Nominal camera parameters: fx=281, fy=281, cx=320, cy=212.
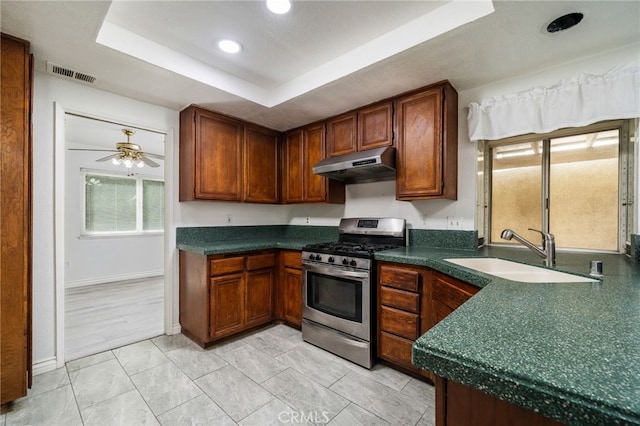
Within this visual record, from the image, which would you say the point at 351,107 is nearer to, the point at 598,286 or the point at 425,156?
the point at 425,156

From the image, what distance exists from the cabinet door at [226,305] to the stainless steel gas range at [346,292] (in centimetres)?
65

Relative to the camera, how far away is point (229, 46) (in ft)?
6.98

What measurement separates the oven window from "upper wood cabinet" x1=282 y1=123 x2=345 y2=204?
946 millimetres

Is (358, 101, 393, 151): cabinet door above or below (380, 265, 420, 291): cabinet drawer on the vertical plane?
above

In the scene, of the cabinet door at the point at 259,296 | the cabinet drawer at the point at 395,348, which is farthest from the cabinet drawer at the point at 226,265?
the cabinet drawer at the point at 395,348

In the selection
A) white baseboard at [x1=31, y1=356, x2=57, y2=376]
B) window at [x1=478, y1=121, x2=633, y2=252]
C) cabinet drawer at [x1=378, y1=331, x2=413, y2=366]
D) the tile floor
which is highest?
window at [x1=478, y1=121, x2=633, y2=252]

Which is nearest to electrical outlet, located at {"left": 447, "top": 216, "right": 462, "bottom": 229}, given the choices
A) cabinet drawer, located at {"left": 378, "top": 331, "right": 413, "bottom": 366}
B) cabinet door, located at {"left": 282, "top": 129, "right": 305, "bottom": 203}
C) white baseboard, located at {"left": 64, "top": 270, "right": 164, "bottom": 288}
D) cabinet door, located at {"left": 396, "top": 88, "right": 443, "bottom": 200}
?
cabinet door, located at {"left": 396, "top": 88, "right": 443, "bottom": 200}

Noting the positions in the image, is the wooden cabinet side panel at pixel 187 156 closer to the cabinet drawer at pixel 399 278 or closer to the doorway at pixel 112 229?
the doorway at pixel 112 229

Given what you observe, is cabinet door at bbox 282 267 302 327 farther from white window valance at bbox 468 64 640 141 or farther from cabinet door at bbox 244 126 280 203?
white window valance at bbox 468 64 640 141

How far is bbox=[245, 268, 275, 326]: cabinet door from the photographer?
2.91 m

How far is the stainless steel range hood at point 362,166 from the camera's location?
2510 millimetres

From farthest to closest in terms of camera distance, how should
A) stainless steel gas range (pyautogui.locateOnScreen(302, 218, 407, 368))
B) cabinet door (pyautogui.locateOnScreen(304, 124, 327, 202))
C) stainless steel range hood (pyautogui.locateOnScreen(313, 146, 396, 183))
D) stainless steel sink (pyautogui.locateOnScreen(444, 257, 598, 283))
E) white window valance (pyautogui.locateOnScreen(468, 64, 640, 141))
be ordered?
cabinet door (pyautogui.locateOnScreen(304, 124, 327, 202))
stainless steel range hood (pyautogui.locateOnScreen(313, 146, 396, 183))
stainless steel gas range (pyautogui.locateOnScreen(302, 218, 407, 368))
white window valance (pyautogui.locateOnScreen(468, 64, 640, 141))
stainless steel sink (pyautogui.locateOnScreen(444, 257, 598, 283))

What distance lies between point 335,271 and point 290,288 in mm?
756

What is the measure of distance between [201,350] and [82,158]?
432 centimetres
